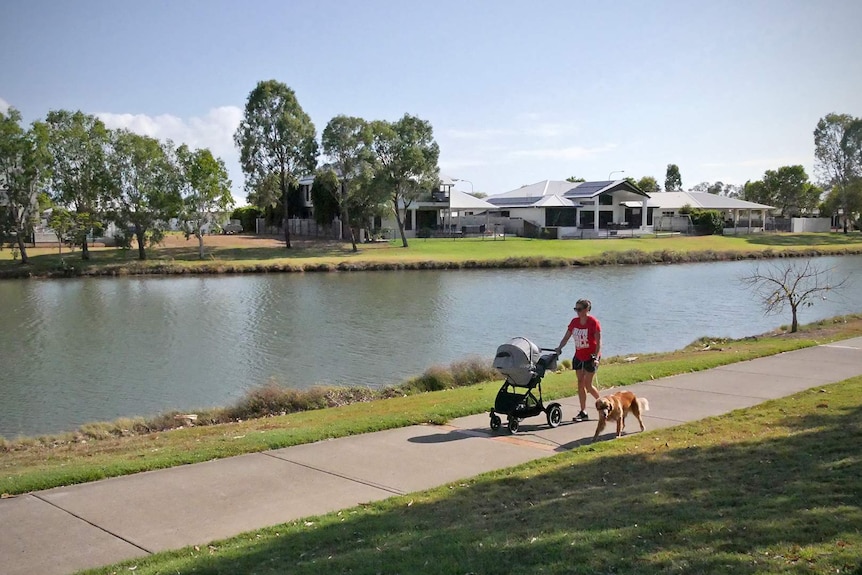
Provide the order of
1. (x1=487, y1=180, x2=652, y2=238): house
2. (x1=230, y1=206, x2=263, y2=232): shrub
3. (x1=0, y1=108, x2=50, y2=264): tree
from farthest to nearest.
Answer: (x1=230, y1=206, x2=263, y2=232): shrub, (x1=487, y1=180, x2=652, y2=238): house, (x1=0, y1=108, x2=50, y2=264): tree

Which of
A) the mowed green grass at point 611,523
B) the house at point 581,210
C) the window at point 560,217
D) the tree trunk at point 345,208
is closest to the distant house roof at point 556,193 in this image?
the house at point 581,210

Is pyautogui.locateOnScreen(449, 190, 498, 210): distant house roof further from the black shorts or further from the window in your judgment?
the black shorts

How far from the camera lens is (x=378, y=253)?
209ft

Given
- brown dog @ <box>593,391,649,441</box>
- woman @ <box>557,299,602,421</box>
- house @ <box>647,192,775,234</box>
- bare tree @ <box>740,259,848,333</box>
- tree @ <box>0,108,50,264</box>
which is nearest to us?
brown dog @ <box>593,391,649,441</box>

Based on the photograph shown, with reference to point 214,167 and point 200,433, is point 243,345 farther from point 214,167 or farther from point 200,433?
point 214,167

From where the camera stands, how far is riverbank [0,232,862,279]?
5738cm

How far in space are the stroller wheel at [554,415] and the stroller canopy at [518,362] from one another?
0.64 meters

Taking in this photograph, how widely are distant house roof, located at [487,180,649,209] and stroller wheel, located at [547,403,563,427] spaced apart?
7209 cm

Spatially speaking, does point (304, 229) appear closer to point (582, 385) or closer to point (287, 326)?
point (287, 326)

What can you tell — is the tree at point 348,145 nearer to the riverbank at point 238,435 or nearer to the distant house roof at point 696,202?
the distant house roof at point 696,202

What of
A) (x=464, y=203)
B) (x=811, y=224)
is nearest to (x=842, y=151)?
(x=811, y=224)

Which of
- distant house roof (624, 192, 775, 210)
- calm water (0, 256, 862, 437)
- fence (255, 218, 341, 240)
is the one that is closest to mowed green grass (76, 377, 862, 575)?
calm water (0, 256, 862, 437)

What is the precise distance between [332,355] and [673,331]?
12780 mm

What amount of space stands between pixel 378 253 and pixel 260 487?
54960 mm
